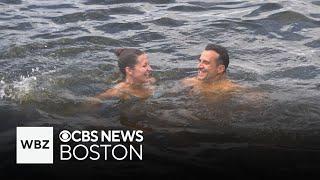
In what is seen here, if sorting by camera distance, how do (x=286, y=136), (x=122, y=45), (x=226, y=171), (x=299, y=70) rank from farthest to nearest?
(x=122, y=45) < (x=299, y=70) < (x=286, y=136) < (x=226, y=171)

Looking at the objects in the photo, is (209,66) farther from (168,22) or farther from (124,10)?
(124,10)

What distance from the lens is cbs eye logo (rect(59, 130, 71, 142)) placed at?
7.01 metres

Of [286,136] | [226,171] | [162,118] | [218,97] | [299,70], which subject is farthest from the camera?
[299,70]

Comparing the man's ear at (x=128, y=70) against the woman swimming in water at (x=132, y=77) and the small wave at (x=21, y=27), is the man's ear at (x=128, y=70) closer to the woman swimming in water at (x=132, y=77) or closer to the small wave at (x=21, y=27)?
the woman swimming in water at (x=132, y=77)

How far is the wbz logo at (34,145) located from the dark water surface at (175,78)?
133 millimetres

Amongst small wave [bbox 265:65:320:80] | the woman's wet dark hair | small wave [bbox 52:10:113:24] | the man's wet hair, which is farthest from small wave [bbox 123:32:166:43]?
small wave [bbox 265:65:320:80]

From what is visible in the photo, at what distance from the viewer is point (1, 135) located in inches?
281

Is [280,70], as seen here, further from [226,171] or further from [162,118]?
[226,171]

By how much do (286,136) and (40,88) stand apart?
445 centimetres

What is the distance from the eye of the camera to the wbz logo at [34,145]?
642 cm

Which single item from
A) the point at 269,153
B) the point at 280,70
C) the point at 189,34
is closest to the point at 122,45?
the point at 189,34

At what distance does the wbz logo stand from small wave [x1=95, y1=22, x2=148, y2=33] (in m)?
5.20

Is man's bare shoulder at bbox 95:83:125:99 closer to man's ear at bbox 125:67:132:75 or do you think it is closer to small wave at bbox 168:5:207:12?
man's ear at bbox 125:67:132:75

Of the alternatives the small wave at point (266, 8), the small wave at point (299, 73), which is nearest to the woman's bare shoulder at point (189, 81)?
the small wave at point (299, 73)
